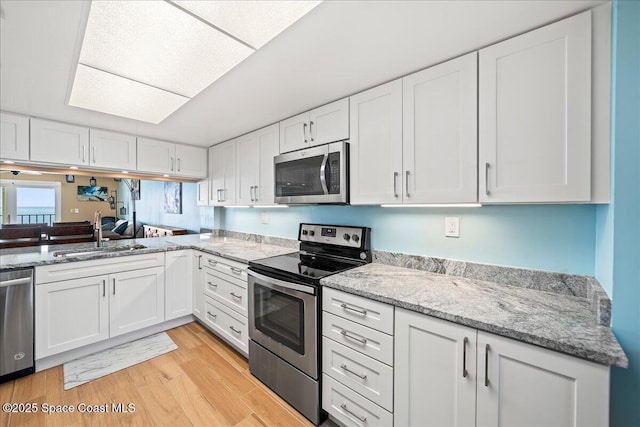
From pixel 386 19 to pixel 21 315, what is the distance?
124 inches

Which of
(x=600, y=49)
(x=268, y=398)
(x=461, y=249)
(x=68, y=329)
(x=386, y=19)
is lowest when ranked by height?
(x=268, y=398)

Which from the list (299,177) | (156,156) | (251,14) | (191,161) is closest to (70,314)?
(156,156)

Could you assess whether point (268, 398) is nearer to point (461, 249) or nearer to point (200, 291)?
point (200, 291)

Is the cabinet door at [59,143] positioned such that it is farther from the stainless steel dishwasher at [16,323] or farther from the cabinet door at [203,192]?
the cabinet door at [203,192]

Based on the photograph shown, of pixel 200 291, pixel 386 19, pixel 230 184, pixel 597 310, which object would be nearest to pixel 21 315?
pixel 200 291

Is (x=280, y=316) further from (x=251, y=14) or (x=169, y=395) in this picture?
(x=251, y=14)

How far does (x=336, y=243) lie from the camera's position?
218cm

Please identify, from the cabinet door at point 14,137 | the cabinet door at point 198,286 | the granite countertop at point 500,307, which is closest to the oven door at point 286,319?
the granite countertop at point 500,307

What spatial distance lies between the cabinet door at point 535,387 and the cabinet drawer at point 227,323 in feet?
5.69

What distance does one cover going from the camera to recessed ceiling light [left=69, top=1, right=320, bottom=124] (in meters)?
1.02

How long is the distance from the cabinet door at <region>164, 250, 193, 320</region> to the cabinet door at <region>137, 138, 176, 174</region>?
3.38ft

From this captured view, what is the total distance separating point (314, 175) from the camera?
201 cm

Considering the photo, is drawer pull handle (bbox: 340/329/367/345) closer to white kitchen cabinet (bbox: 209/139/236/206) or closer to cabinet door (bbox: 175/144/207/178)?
white kitchen cabinet (bbox: 209/139/236/206)

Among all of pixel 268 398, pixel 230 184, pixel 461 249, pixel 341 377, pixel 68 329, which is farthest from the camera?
pixel 230 184
